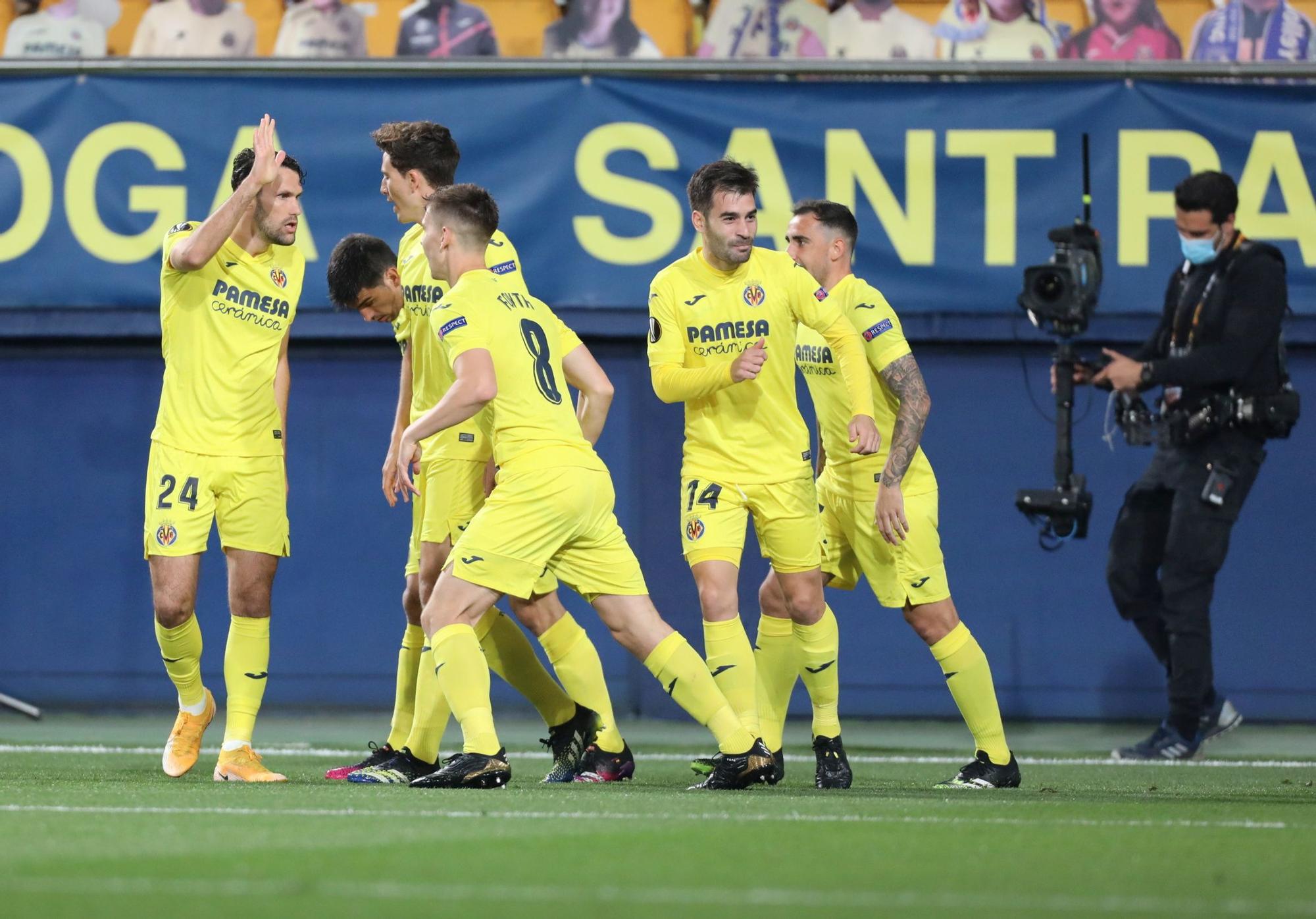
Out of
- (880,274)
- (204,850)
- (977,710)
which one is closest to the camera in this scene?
(204,850)

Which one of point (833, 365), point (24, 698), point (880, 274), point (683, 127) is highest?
point (683, 127)

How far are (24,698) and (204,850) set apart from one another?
5.83 meters

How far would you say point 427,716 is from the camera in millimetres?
5910

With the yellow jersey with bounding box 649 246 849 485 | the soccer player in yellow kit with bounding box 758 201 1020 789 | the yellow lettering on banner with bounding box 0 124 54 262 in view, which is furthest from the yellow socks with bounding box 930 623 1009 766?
the yellow lettering on banner with bounding box 0 124 54 262

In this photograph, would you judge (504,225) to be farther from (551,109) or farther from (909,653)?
(909,653)

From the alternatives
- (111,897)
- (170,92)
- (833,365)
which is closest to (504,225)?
(170,92)

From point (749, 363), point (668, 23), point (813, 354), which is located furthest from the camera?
point (668, 23)

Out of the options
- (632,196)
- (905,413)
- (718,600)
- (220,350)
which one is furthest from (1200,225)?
(220,350)

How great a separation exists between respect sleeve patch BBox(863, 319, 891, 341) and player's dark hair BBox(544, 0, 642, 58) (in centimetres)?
400

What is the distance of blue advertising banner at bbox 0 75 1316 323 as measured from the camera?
8.72 meters

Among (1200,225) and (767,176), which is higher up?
(767,176)

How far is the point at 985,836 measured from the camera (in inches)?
169

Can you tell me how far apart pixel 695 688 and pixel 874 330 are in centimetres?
150

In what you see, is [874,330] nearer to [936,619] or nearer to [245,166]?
[936,619]
